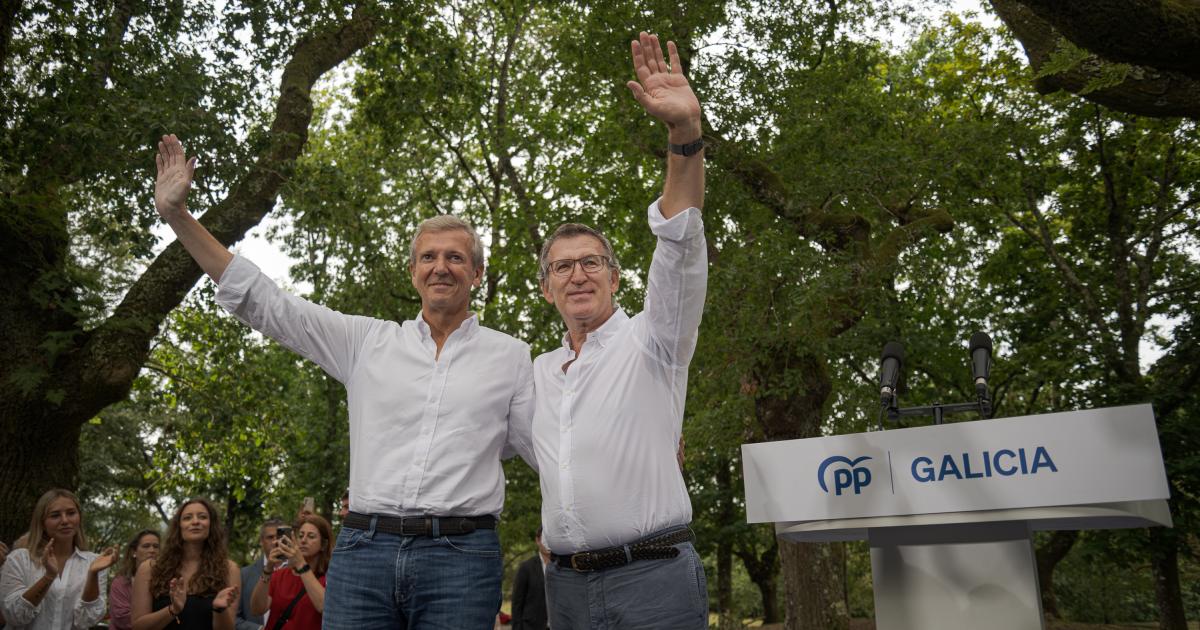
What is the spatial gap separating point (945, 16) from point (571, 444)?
53.0ft

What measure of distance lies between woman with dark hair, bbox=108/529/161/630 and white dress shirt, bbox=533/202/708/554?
14.2ft

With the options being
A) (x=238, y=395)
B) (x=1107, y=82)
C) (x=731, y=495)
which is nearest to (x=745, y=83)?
(x=1107, y=82)

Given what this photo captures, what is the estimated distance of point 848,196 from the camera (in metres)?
11.8

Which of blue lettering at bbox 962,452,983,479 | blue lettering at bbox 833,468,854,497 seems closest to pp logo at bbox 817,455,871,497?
blue lettering at bbox 833,468,854,497

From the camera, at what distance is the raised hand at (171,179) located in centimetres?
277

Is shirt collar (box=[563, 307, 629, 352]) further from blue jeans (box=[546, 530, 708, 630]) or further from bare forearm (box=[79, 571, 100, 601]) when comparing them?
bare forearm (box=[79, 571, 100, 601])

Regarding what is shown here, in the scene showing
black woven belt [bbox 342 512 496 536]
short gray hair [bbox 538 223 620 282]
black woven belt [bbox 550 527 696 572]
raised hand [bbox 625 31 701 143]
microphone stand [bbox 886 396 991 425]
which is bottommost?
black woven belt [bbox 550 527 696 572]

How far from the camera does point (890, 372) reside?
19.0ft

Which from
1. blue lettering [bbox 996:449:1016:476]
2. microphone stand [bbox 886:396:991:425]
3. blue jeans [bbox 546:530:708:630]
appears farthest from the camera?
microphone stand [bbox 886:396:991:425]

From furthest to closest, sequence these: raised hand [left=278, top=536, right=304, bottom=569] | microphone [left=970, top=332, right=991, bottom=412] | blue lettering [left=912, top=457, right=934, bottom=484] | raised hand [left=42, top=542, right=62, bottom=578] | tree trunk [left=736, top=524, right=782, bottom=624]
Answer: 1. tree trunk [left=736, top=524, right=782, bottom=624]
2. raised hand [left=42, top=542, right=62, bottom=578]
3. microphone [left=970, top=332, right=991, bottom=412]
4. blue lettering [left=912, top=457, right=934, bottom=484]
5. raised hand [left=278, top=536, right=304, bottom=569]

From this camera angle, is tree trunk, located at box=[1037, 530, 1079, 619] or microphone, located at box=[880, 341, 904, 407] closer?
microphone, located at box=[880, 341, 904, 407]

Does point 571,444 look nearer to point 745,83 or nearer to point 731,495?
point 745,83

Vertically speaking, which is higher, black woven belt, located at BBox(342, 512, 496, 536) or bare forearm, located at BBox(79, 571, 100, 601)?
black woven belt, located at BBox(342, 512, 496, 536)

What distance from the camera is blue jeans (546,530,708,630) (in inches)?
91.9
